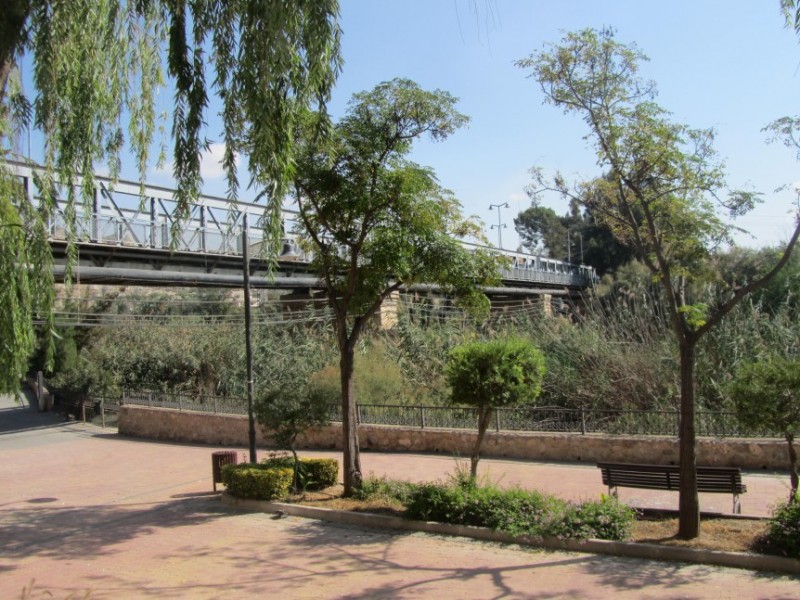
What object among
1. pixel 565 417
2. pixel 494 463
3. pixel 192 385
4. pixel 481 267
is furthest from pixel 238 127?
pixel 192 385

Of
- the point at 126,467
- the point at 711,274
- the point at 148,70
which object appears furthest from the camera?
the point at 126,467

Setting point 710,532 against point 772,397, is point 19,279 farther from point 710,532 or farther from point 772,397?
point 772,397

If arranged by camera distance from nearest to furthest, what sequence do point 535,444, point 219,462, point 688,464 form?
point 688,464, point 219,462, point 535,444

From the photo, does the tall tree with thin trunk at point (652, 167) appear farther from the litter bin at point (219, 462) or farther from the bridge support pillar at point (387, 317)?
the bridge support pillar at point (387, 317)

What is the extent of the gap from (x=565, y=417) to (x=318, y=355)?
12.8 meters

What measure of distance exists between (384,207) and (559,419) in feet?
23.0

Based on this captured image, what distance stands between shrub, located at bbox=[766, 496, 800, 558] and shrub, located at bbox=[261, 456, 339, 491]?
306 inches

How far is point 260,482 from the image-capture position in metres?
12.2

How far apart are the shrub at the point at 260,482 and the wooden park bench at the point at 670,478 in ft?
18.2

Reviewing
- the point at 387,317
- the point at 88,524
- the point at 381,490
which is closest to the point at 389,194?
the point at 381,490

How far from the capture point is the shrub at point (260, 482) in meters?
12.2

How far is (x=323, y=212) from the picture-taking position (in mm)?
11930

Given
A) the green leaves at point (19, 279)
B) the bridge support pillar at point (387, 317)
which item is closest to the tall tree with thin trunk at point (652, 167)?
the green leaves at point (19, 279)

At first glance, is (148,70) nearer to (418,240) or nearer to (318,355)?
(418,240)
